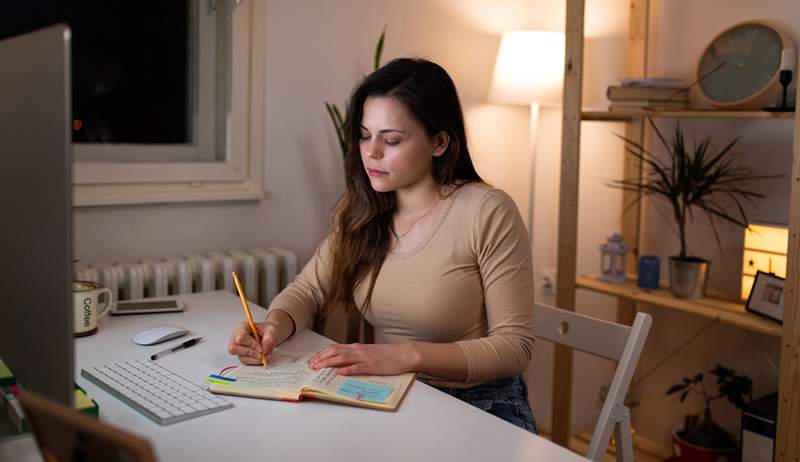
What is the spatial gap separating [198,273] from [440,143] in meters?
0.85

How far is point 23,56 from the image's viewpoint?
2.68ft

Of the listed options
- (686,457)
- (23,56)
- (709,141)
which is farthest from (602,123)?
(23,56)

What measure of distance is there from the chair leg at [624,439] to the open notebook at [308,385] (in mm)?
424

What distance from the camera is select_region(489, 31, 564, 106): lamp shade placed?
109 inches

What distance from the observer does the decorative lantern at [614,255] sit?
262cm

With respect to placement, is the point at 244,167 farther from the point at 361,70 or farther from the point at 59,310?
the point at 59,310

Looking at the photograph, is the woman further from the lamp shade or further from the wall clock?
the lamp shade

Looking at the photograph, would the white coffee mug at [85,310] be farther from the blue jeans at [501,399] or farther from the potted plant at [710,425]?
the potted plant at [710,425]

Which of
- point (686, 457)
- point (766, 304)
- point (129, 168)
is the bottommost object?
point (686, 457)

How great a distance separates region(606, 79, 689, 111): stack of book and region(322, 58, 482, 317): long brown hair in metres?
0.81

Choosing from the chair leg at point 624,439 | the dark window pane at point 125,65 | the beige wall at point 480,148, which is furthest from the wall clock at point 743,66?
the dark window pane at point 125,65

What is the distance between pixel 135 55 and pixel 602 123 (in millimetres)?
1502

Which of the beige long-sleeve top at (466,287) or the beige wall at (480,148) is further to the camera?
the beige wall at (480,148)

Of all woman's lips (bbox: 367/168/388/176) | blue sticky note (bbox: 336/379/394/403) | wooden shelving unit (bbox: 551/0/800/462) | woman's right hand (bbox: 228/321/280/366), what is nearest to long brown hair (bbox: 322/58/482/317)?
woman's lips (bbox: 367/168/388/176)
